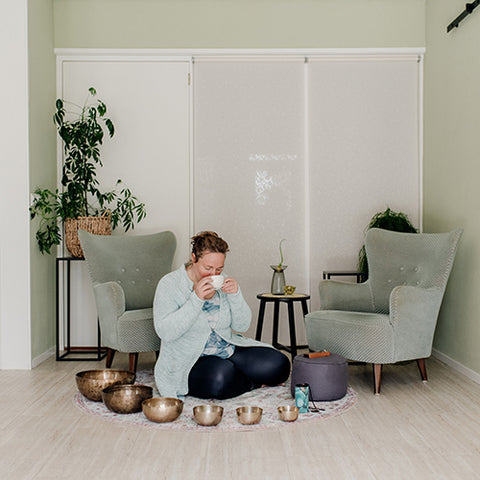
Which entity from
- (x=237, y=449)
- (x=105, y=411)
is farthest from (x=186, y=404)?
(x=237, y=449)

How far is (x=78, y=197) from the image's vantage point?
4.27 m

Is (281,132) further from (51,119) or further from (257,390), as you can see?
(257,390)

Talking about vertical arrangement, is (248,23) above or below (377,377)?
above

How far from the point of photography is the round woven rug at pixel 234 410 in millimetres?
2686

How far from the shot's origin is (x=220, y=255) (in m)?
3.01

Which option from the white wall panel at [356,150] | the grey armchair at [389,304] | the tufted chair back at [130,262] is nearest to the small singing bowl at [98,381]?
the tufted chair back at [130,262]

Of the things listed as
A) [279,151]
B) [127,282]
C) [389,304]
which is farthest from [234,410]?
[279,151]

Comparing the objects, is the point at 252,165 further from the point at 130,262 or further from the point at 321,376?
the point at 321,376

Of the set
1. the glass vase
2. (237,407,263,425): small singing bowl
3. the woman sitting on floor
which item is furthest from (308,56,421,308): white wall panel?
(237,407,263,425): small singing bowl

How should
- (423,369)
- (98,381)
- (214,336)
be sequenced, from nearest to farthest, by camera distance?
(98,381)
(214,336)
(423,369)

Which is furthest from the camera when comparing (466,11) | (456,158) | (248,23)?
(248,23)

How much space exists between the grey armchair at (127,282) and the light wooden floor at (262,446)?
1.71ft

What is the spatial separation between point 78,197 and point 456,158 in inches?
102

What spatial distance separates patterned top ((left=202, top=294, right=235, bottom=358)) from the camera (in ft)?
10.4
